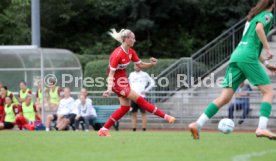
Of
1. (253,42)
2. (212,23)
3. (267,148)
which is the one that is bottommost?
(267,148)

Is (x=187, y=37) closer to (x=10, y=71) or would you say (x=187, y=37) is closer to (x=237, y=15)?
(x=237, y=15)

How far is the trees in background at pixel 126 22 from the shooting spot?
33500 mm

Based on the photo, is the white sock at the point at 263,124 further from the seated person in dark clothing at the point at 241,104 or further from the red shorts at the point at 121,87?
the seated person in dark clothing at the point at 241,104

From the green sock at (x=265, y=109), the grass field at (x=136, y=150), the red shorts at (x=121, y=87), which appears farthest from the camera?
the red shorts at (x=121, y=87)

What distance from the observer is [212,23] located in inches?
1364

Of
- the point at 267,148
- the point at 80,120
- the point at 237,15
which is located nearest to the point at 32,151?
the point at 267,148

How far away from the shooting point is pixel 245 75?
38.3 ft

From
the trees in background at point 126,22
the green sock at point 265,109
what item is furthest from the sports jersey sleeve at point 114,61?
the trees in background at point 126,22

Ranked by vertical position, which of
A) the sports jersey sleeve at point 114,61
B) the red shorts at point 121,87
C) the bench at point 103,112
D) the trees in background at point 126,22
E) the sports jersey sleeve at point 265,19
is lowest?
the bench at point 103,112

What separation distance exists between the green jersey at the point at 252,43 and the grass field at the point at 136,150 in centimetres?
136

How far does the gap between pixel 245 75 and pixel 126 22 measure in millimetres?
23403

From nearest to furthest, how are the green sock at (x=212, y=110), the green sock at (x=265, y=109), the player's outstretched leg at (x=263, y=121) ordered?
the player's outstretched leg at (x=263, y=121) → the green sock at (x=265, y=109) → the green sock at (x=212, y=110)

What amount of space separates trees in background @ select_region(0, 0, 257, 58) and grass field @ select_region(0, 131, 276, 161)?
20041 mm

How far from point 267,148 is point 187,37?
23.7m
